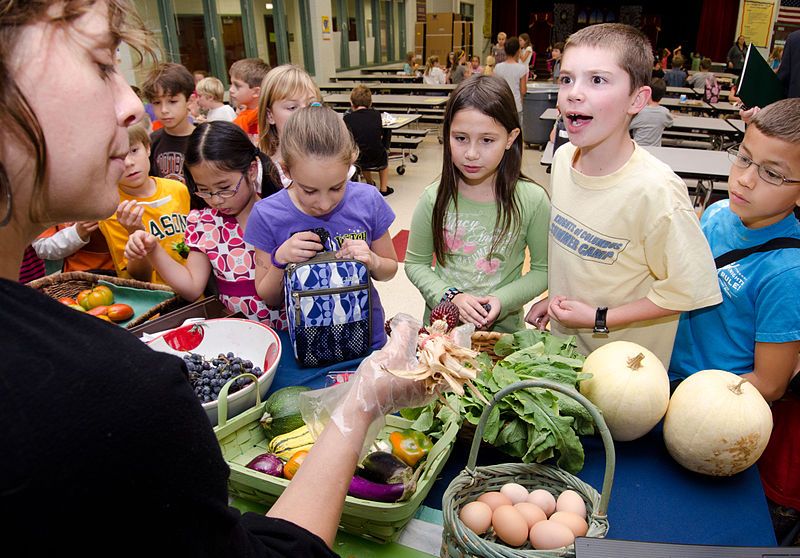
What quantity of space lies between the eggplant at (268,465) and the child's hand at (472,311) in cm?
76

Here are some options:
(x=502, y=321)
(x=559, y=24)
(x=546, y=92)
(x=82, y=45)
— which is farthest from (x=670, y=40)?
(x=82, y=45)

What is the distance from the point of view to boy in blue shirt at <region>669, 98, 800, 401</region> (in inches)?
52.9

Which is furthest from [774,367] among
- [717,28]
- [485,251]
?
[717,28]

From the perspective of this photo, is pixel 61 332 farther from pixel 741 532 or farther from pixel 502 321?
pixel 502 321

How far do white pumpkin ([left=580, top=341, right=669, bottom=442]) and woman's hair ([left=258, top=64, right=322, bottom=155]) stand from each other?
6.65 feet

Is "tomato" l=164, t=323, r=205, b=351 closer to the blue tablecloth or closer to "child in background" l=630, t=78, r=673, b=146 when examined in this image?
the blue tablecloth

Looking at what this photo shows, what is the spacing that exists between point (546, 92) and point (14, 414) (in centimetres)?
905

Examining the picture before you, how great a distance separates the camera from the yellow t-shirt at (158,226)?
7.41 ft

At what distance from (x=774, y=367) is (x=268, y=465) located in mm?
1303

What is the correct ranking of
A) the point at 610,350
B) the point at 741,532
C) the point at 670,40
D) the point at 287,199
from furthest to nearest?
the point at 670,40 → the point at 287,199 → the point at 610,350 → the point at 741,532

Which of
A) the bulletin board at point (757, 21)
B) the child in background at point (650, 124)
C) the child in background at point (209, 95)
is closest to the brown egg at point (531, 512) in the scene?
the child in background at point (209, 95)

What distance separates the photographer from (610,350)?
1.27 meters

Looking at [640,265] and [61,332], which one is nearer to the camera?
[61,332]

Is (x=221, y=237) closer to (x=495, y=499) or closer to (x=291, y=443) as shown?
(x=291, y=443)
